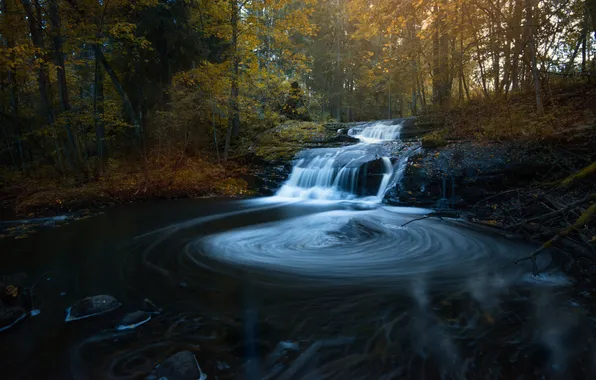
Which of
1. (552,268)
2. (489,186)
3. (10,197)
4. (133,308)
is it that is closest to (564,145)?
(489,186)

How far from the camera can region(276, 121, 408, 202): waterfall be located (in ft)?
33.7

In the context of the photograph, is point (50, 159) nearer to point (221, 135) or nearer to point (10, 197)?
point (10, 197)

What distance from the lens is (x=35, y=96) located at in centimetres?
1362

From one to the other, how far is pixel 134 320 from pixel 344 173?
29.1 feet

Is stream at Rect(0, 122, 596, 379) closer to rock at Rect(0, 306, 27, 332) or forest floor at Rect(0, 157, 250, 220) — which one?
rock at Rect(0, 306, 27, 332)

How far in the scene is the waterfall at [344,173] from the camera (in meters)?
10.3

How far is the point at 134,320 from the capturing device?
3.13m

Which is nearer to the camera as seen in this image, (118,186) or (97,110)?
(118,186)

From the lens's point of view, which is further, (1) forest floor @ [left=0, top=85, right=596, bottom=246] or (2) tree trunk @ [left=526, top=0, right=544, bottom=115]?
(2) tree trunk @ [left=526, top=0, right=544, bottom=115]

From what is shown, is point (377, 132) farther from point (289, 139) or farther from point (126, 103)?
point (126, 103)

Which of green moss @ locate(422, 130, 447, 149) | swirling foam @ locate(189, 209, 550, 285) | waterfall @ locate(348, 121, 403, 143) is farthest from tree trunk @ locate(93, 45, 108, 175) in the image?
waterfall @ locate(348, 121, 403, 143)

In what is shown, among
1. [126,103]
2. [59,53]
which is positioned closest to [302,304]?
[59,53]

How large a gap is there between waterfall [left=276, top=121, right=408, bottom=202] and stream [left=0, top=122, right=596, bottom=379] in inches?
126

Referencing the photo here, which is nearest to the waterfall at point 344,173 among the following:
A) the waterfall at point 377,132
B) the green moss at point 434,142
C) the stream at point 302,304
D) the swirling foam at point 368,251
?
the green moss at point 434,142
